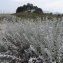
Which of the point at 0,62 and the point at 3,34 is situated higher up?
the point at 3,34

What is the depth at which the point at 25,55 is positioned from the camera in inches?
128

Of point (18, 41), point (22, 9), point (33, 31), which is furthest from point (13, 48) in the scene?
point (22, 9)

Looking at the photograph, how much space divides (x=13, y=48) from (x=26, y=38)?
0.33 metres

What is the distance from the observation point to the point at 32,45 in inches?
125

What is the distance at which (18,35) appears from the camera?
11.5 feet

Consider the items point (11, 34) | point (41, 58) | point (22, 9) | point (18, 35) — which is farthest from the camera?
point (22, 9)

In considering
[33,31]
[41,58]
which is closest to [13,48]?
[33,31]

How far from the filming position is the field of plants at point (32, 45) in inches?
114

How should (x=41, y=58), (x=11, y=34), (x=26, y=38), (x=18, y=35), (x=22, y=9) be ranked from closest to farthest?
(x=41, y=58), (x=26, y=38), (x=18, y=35), (x=11, y=34), (x=22, y=9)

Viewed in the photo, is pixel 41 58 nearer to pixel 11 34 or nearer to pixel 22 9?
pixel 11 34

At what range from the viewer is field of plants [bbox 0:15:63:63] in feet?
9.48

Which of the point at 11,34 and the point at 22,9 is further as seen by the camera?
the point at 22,9

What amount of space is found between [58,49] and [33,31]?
595mm

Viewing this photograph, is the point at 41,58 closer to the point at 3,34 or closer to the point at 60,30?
the point at 60,30
